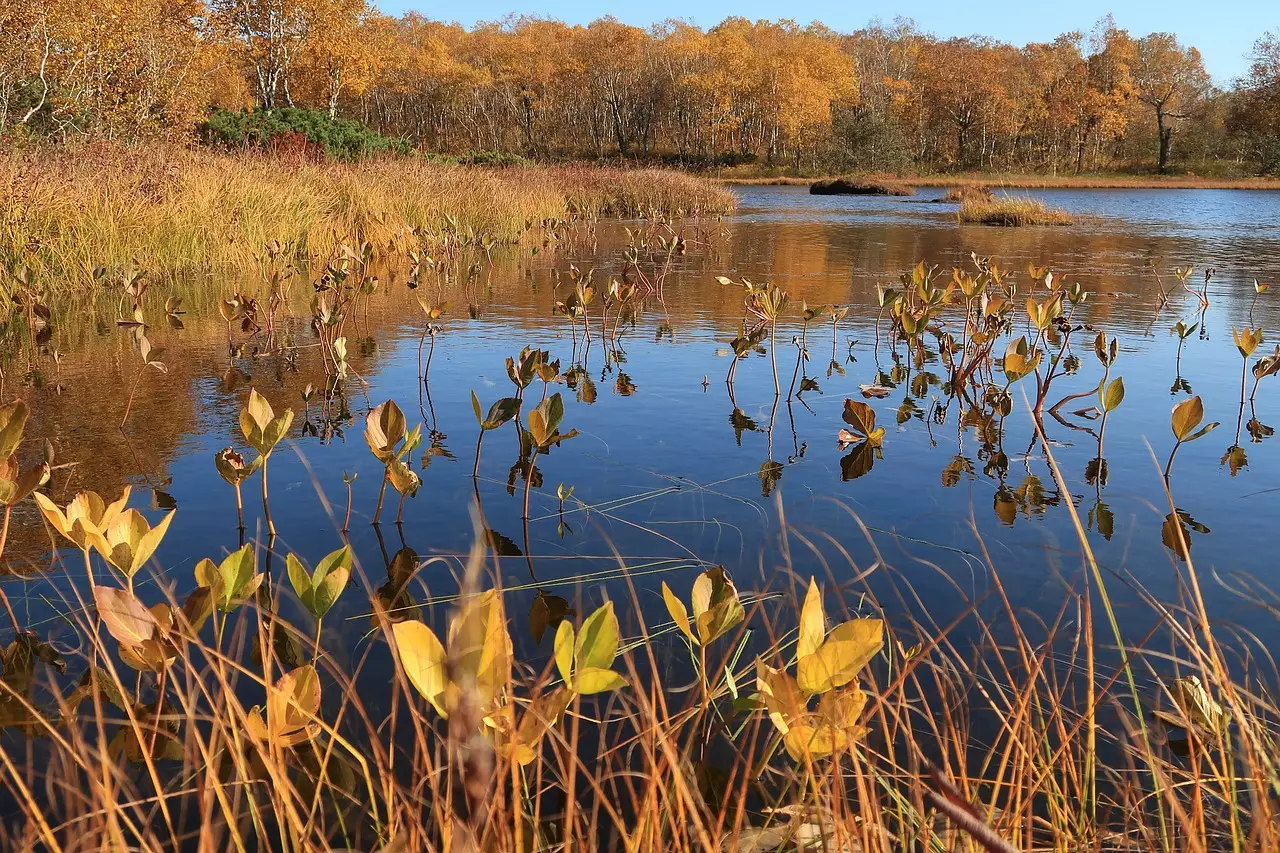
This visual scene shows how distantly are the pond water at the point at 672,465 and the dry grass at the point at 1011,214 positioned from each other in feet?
42.6

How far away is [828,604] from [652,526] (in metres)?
0.79

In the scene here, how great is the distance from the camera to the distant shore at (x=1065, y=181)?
40656mm

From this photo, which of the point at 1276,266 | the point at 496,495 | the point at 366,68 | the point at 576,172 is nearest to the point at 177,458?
the point at 496,495

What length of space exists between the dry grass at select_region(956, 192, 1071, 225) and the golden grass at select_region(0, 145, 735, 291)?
432 inches

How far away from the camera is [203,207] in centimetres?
923

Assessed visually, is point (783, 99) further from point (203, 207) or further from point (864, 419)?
point (864, 419)

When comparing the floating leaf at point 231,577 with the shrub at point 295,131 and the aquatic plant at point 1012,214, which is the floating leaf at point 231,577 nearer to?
the shrub at point 295,131

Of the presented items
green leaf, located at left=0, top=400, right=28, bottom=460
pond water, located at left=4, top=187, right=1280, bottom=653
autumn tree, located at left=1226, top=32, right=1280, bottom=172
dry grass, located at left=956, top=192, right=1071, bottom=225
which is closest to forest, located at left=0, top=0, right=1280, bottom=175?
autumn tree, located at left=1226, top=32, right=1280, bottom=172

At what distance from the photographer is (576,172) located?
21.5m

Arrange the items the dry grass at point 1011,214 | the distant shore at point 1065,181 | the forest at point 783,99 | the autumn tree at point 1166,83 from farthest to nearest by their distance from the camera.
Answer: the autumn tree at point 1166,83
the forest at point 783,99
the distant shore at point 1065,181
the dry grass at point 1011,214

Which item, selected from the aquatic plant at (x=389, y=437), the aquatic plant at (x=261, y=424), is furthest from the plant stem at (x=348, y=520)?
A: the aquatic plant at (x=261, y=424)

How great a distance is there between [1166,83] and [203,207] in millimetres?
57851

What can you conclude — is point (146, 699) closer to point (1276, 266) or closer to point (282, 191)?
point (282, 191)

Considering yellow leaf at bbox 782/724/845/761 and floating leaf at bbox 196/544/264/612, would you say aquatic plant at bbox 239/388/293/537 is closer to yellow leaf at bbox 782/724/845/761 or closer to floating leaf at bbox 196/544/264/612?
floating leaf at bbox 196/544/264/612
